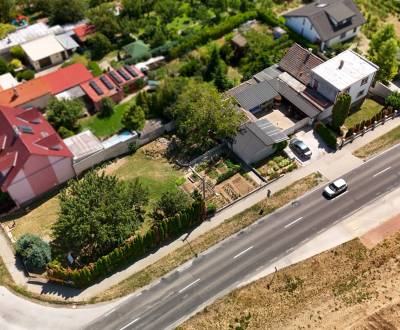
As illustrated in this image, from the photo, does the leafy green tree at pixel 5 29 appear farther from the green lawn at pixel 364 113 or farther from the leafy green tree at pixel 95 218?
the green lawn at pixel 364 113

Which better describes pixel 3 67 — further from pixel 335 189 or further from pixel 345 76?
pixel 335 189

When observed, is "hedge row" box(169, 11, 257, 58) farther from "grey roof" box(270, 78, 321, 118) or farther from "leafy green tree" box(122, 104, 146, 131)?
A: "leafy green tree" box(122, 104, 146, 131)

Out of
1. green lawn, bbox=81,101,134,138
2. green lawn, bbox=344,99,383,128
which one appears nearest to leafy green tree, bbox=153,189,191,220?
green lawn, bbox=81,101,134,138

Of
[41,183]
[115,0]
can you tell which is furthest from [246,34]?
[41,183]

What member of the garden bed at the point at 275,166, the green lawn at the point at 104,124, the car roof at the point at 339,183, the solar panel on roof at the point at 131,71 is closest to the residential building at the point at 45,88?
the green lawn at the point at 104,124

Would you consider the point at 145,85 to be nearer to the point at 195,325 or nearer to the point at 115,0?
the point at 115,0

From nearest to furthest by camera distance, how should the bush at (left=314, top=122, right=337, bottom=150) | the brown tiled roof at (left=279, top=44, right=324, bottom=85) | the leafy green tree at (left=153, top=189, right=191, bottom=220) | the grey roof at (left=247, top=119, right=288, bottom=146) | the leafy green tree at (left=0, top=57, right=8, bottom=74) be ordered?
the leafy green tree at (left=153, top=189, right=191, bottom=220) < the grey roof at (left=247, top=119, right=288, bottom=146) < the bush at (left=314, top=122, right=337, bottom=150) < the brown tiled roof at (left=279, top=44, right=324, bottom=85) < the leafy green tree at (left=0, top=57, right=8, bottom=74)
